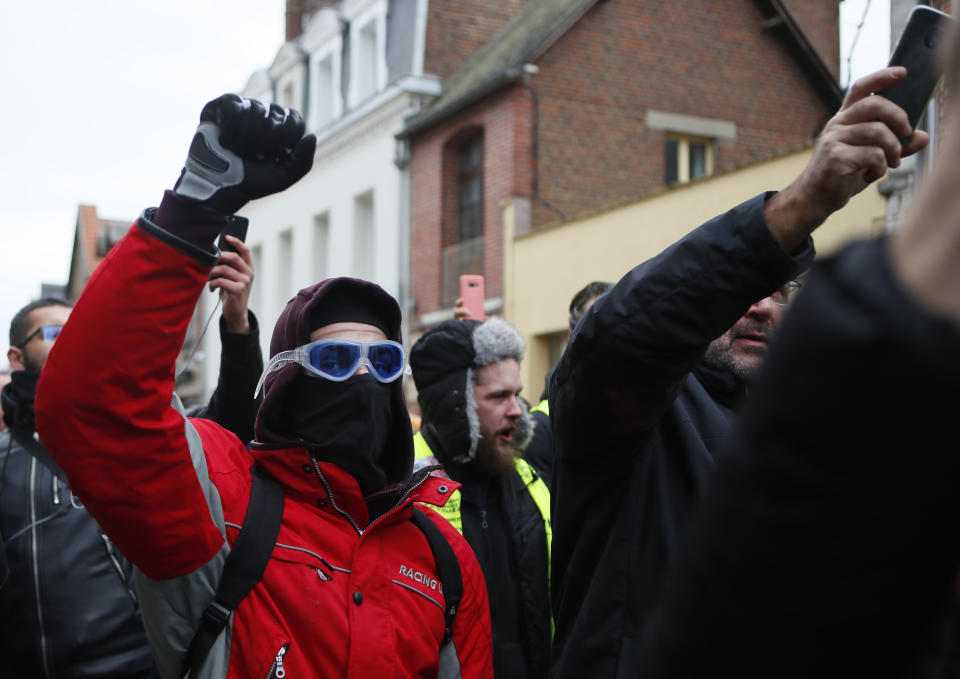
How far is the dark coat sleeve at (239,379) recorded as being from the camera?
3.24m

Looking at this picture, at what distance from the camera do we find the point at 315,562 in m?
2.46

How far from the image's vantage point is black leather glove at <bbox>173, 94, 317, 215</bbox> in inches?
75.9

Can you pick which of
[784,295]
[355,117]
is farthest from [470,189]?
[784,295]

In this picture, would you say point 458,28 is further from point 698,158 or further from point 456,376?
point 456,376

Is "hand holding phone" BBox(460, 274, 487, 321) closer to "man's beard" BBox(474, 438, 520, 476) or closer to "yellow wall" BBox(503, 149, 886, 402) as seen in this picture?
"man's beard" BBox(474, 438, 520, 476)

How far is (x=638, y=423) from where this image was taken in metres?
1.95

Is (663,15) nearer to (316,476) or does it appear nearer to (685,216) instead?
(685,216)

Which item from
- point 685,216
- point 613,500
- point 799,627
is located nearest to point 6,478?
point 613,500

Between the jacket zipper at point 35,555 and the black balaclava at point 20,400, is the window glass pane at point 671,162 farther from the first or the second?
the jacket zipper at point 35,555

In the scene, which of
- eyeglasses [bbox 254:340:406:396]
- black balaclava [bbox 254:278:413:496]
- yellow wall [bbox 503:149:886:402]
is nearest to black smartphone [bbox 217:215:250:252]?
black balaclava [bbox 254:278:413:496]

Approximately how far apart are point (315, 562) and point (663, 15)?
642 inches

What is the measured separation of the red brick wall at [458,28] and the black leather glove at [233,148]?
17684 millimetres

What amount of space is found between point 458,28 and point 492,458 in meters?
16.7

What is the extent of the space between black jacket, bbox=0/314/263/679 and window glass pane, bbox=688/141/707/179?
47.7 feet
